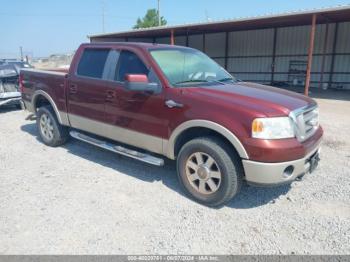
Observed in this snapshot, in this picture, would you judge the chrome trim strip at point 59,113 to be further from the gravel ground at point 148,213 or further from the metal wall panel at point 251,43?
the metal wall panel at point 251,43

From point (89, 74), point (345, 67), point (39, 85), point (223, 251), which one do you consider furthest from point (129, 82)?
point (345, 67)

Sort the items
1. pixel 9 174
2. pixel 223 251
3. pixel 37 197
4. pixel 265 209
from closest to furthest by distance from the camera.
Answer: pixel 223 251, pixel 265 209, pixel 37 197, pixel 9 174

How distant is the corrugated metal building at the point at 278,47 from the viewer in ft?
53.4

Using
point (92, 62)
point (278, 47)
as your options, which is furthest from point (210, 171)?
point (278, 47)

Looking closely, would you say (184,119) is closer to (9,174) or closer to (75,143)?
(9,174)

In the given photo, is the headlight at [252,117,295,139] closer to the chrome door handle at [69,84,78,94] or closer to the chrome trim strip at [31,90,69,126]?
the chrome door handle at [69,84,78,94]

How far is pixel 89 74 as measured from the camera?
4.82 metres

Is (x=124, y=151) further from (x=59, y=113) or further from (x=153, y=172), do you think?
(x=59, y=113)

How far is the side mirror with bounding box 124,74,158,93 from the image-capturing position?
3.63 meters

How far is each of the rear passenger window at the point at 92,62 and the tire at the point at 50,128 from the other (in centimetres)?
122

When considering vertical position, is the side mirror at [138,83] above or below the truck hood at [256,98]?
above

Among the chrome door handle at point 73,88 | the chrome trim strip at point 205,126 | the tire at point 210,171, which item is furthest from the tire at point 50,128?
the tire at point 210,171

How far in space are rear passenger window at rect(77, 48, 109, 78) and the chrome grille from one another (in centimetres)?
296

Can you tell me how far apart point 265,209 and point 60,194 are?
104 inches
